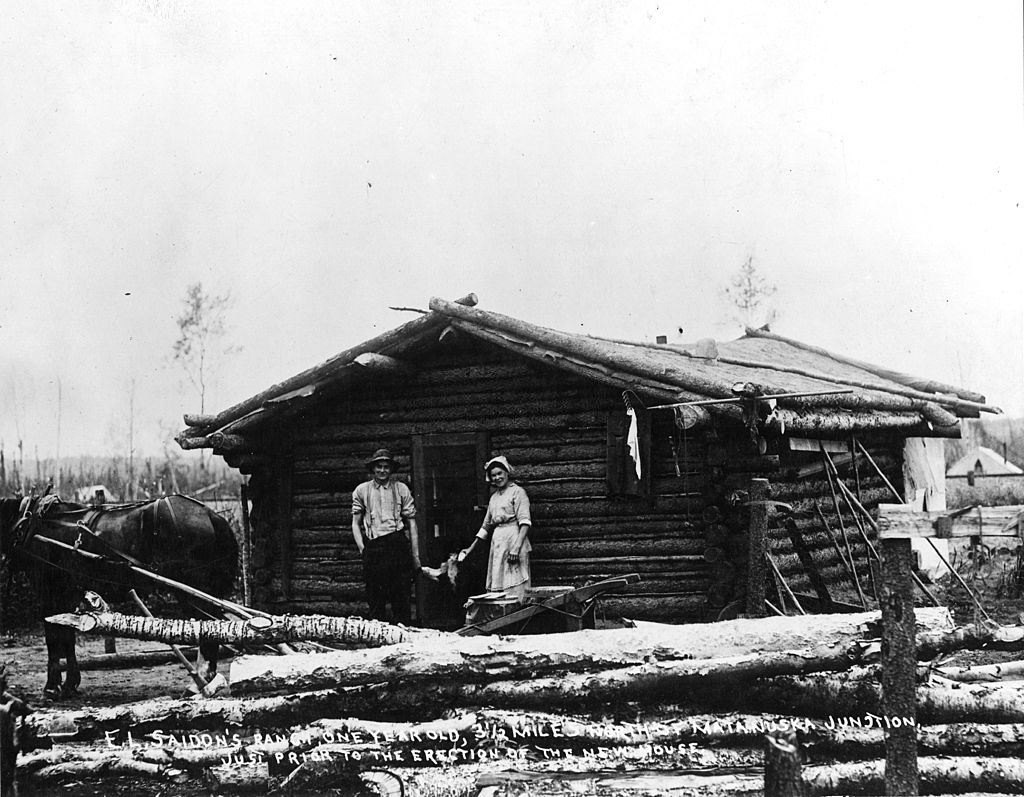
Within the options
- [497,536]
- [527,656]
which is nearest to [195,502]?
[497,536]

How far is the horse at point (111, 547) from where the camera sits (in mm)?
10273

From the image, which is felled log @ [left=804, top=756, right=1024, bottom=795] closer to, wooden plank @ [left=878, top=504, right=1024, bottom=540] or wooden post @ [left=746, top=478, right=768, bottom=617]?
wooden plank @ [left=878, top=504, right=1024, bottom=540]

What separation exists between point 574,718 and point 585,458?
4.48m

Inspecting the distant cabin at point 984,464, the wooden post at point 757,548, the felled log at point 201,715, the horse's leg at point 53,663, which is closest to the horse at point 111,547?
the horse's leg at point 53,663

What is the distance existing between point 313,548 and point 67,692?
3.00 m

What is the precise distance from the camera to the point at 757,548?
28.2ft

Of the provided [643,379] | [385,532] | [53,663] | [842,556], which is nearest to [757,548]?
[643,379]

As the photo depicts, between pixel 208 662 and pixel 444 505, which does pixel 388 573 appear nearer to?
pixel 444 505

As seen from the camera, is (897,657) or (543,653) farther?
(543,653)

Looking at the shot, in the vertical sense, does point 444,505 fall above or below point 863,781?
above

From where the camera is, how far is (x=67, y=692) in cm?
970

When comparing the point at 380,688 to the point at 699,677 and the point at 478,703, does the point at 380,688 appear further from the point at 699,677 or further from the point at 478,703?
the point at 699,677

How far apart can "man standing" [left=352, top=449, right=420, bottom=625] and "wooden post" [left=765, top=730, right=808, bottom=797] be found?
5.96 metres

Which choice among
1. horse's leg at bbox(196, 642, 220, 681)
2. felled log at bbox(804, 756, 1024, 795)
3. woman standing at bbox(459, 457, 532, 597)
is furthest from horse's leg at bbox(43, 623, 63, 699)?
felled log at bbox(804, 756, 1024, 795)
